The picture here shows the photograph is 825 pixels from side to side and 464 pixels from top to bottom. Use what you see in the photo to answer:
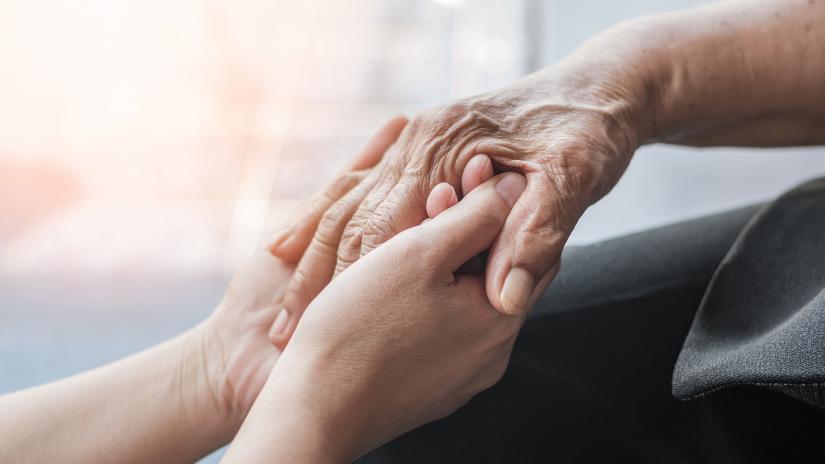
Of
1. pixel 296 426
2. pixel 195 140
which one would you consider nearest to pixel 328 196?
pixel 296 426

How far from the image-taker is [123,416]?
867 millimetres

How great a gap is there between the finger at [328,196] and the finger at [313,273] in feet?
0.14

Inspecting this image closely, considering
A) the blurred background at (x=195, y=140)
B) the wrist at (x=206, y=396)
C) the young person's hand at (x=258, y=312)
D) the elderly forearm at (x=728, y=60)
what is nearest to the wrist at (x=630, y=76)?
the elderly forearm at (x=728, y=60)

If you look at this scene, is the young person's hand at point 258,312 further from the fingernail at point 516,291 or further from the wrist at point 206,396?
the fingernail at point 516,291

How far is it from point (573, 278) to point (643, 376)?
132 millimetres

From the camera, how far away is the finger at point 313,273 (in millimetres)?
875

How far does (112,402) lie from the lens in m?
0.88

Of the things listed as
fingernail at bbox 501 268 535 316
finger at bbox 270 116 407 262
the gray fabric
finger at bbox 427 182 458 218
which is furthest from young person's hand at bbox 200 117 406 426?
the gray fabric

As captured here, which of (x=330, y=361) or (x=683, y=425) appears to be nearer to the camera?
(x=330, y=361)

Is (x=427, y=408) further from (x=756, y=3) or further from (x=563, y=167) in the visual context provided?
(x=756, y=3)

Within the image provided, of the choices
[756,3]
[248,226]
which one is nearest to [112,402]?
[756,3]

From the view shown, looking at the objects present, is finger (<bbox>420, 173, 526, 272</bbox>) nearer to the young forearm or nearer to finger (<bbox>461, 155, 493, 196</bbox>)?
finger (<bbox>461, 155, 493, 196</bbox>)

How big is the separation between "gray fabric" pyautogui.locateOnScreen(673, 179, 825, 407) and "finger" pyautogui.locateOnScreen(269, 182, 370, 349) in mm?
378

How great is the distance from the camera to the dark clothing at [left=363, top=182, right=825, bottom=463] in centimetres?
77
